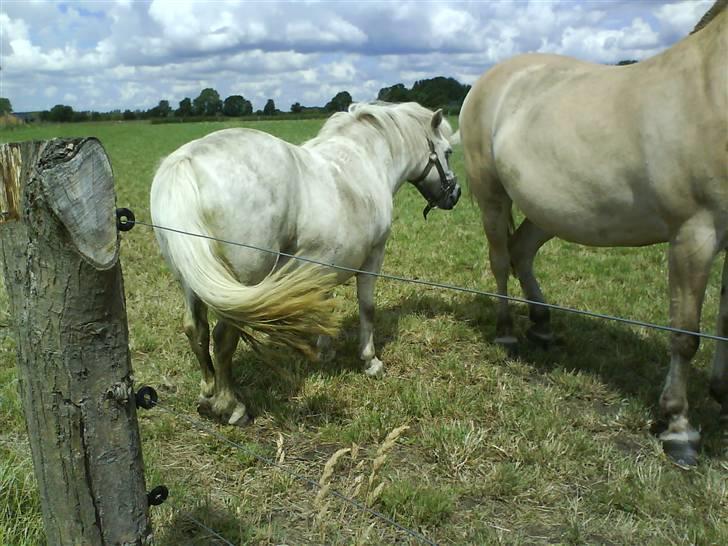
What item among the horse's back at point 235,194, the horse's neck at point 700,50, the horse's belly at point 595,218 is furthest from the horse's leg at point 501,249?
the horse's back at point 235,194

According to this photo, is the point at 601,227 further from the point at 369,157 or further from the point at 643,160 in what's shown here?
the point at 369,157

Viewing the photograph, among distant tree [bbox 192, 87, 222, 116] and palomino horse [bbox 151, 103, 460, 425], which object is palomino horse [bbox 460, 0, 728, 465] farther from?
distant tree [bbox 192, 87, 222, 116]

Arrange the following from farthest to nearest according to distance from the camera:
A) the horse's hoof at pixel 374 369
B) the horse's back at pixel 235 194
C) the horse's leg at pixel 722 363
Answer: the horse's hoof at pixel 374 369 < the horse's leg at pixel 722 363 < the horse's back at pixel 235 194

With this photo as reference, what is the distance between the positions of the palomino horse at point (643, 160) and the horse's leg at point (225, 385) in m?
2.16

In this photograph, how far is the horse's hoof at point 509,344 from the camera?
4.59 m

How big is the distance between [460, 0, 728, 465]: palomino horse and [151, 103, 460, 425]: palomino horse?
3.42ft

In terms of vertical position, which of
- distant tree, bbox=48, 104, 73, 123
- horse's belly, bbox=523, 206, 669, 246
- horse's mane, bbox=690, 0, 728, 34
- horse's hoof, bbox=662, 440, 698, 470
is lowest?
horse's hoof, bbox=662, 440, 698, 470

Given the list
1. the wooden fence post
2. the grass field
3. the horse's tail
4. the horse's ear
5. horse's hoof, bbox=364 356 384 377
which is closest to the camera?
the wooden fence post

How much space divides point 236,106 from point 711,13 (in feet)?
274

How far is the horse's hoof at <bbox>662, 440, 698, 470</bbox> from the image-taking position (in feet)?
10.2

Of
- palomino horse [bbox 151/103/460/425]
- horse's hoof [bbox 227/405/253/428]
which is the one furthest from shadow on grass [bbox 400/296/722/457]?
horse's hoof [bbox 227/405/253/428]

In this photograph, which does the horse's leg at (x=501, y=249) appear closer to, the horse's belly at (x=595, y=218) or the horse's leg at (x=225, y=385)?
the horse's belly at (x=595, y=218)

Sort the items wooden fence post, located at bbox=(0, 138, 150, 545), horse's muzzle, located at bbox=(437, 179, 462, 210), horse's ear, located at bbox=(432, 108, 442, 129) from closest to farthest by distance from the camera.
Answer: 1. wooden fence post, located at bbox=(0, 138, 150, 545)
2. horse's ear, located at bbox=(432, 108, 442, 129)
3. horse's muzzle, located at bbox=(437, 179, 462, 210)

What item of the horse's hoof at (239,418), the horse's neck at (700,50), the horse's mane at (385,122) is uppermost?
Answer: the horse's neck at (700,50)
